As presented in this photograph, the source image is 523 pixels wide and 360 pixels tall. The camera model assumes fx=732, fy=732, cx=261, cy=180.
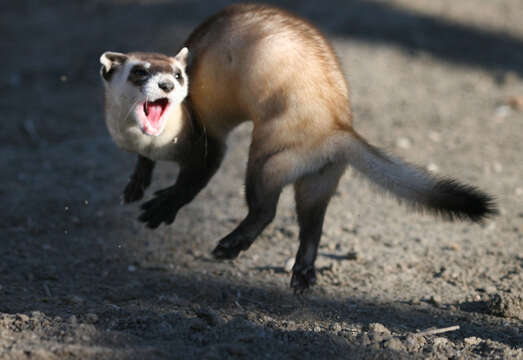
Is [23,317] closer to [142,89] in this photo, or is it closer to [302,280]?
[142,89]

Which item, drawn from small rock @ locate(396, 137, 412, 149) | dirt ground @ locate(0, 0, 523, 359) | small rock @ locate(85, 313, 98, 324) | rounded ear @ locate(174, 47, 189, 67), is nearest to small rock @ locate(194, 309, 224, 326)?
dirt ground @ locate(0, 0, 523, 359)

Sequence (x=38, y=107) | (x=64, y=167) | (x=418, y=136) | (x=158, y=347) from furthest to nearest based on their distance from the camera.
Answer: (x=38, y=107)
(x=418, y=136)
(x=64, y=167)
(x=158, y=347)

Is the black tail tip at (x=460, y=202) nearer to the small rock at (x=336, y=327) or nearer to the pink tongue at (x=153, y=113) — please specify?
the small rock at (x=336, y=327)

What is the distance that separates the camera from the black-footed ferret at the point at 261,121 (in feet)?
13.8

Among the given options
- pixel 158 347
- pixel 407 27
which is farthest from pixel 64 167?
pixel 407 27

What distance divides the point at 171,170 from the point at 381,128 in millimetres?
2759

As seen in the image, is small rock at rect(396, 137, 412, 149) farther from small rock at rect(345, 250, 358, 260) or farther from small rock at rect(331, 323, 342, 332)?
small rock at rect(331, 323, 342, 332)

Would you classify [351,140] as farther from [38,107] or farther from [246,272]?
[38,107]

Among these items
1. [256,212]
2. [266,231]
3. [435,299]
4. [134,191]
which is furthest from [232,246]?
[266,231]

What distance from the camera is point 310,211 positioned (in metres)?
4.55

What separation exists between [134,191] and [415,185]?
2.04 metres

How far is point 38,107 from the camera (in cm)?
941

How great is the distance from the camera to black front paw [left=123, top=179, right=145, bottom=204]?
517cm

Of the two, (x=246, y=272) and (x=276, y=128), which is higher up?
(x=276, y=128)
